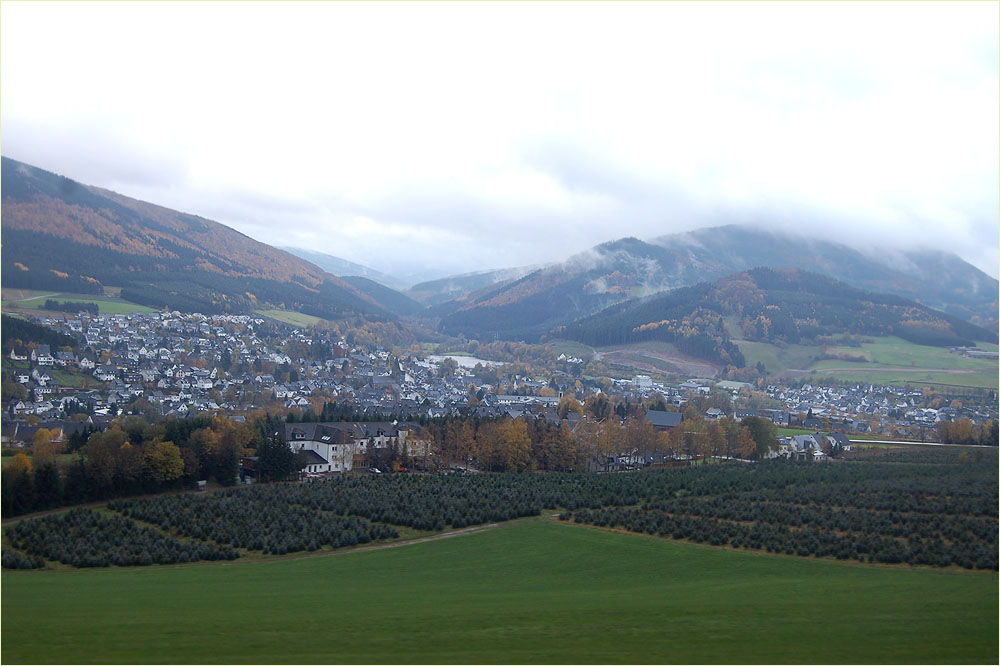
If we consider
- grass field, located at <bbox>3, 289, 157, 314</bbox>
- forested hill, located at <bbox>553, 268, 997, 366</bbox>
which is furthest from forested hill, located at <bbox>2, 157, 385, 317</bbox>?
forested hill, located at <bbox>553, 268, 997, 366</bbox>

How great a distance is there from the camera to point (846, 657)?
11.8 metres

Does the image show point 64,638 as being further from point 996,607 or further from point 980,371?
point 980,371

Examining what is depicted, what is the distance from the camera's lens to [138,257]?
4584 inches

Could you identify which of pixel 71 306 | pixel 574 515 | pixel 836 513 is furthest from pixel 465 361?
pixel 836 513

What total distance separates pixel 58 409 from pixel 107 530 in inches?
1158

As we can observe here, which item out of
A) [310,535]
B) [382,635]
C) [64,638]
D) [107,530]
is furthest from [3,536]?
[382,635]

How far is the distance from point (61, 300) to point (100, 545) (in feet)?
235

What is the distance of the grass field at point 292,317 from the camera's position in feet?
365

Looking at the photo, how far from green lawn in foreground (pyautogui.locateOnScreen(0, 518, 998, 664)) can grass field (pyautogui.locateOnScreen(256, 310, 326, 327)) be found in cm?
9203

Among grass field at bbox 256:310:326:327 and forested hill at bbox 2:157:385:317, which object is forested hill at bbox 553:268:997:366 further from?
forested hill at bbox 2:157:385:317

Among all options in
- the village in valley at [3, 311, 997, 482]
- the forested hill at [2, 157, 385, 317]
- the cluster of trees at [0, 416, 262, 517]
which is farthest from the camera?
the forested hill at [2, 157, 385, 317]

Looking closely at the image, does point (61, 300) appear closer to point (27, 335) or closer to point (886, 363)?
point (27, 335)

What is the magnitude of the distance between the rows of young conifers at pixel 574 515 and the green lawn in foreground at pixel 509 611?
1.86 m

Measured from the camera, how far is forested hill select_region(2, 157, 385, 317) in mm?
96625
